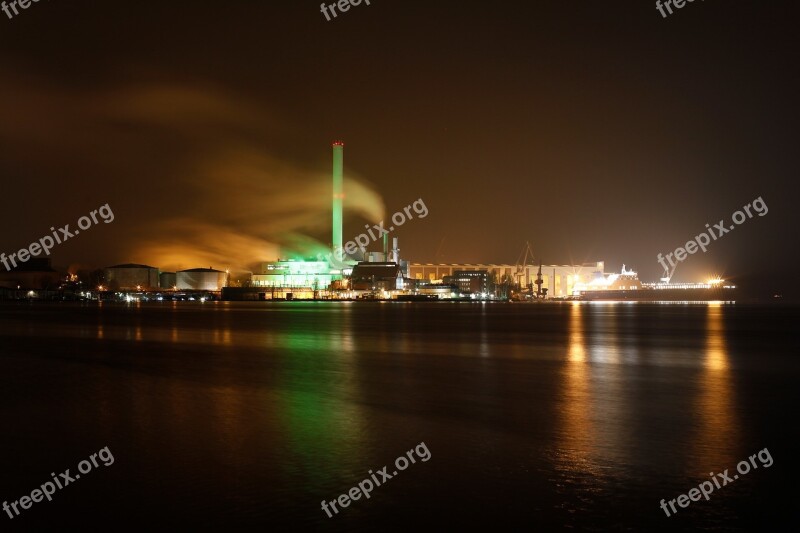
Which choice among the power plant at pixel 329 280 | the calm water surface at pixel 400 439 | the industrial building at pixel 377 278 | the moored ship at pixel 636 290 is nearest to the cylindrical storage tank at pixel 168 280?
the power plant at pixel 329 280

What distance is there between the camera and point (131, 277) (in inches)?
6201

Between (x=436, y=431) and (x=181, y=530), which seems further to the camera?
(x=436, y=431)

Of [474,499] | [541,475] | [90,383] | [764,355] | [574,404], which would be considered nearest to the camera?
[474,499]

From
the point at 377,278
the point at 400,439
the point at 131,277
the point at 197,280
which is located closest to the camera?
the point at 400,439

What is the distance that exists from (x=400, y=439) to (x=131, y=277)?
15670 cm

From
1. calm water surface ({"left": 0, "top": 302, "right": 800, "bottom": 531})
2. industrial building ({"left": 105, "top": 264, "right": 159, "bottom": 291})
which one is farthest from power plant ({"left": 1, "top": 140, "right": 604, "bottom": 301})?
calm water surface ({"left": 0, "top": 302, "right": 800, "bottom": 531})

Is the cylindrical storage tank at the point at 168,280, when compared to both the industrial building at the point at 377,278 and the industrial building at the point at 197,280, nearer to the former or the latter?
the industrial building at the point at 197,280

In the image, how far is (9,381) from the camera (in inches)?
683

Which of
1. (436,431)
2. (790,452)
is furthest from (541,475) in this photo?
(790,452)

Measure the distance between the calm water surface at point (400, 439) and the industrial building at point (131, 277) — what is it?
459 feet

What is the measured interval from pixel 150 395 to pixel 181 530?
8.69 m

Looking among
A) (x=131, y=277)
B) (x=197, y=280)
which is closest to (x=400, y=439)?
(x=197, y=280)

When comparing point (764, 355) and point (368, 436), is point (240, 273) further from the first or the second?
point (368, 436)

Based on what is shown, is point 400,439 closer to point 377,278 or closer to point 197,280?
point 377,278
